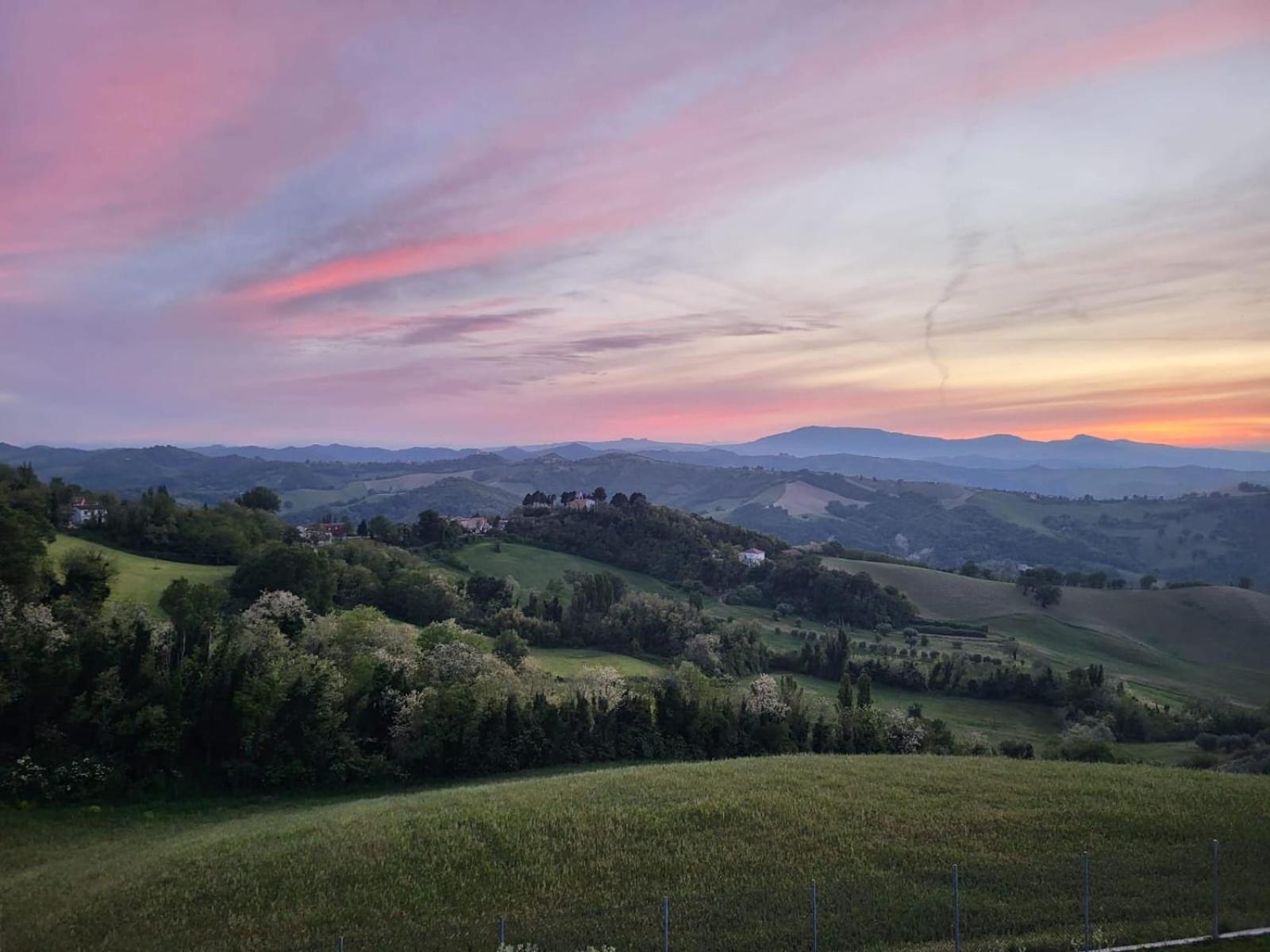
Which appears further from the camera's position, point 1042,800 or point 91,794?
point 91,794

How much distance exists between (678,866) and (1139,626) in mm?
139328

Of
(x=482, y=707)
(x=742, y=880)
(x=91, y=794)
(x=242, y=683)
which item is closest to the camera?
(x=742, y=880)

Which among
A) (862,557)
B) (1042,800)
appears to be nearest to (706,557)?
(862,557)

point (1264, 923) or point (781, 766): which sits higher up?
point (1264, 923)

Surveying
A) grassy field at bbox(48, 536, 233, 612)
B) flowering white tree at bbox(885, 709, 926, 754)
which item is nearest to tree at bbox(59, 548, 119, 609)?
grassy field at bbox(48, 536, 233, 612)

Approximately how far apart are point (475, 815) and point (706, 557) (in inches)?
5040

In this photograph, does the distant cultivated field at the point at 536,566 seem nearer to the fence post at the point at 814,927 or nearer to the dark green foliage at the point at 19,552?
the dark green foliage at the point at 19,552

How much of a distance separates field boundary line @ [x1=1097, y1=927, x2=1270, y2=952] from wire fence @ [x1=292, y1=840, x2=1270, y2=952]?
223mm

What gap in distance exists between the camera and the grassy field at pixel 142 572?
72.2 metres

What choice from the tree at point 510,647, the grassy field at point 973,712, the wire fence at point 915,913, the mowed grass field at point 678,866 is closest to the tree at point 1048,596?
the grassy field at point 973,712

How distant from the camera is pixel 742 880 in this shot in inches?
884

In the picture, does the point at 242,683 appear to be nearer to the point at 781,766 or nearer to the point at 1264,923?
the point at 781,766

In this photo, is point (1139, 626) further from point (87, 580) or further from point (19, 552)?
point (19, 552)

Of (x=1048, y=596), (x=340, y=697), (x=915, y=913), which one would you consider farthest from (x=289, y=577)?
(x=1048, y=596)
